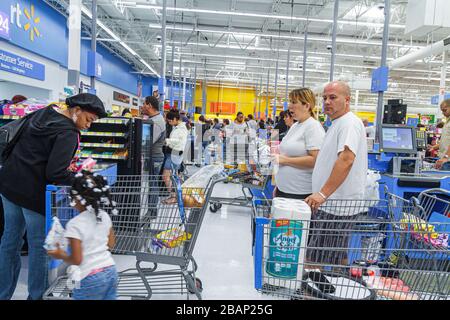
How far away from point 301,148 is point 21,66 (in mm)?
10894

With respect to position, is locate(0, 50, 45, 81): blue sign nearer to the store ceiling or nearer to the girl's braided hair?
the store ceiling

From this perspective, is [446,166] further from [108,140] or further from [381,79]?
[108,140]

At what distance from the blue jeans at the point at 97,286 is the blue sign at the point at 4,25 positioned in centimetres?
982

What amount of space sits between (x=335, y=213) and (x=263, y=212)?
53cm

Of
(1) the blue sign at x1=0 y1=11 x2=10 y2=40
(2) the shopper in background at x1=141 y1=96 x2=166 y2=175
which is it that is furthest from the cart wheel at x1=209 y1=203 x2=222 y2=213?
(1) the blue sign at x1=0 y1=11 x2=10 y2=40

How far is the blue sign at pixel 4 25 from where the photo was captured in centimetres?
971

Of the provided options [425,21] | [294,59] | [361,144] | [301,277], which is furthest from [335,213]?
[294,59]

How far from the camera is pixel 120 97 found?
81.0 feet

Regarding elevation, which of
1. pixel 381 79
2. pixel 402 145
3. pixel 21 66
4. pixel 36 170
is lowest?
pixel 36 170

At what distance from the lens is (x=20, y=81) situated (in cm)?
1169

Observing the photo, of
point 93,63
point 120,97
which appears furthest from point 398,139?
point 120,97

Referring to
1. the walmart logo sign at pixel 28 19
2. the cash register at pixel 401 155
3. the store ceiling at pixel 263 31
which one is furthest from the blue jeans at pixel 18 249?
the walmart logo sign at pixel 28 19

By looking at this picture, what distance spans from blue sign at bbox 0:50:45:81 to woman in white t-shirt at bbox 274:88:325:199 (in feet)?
31.9

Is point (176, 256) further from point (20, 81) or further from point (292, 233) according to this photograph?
point (20, 81)
